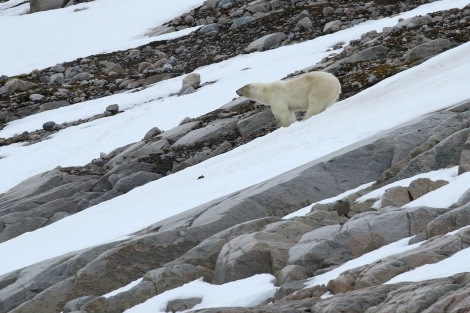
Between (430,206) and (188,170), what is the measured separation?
879 centimetres

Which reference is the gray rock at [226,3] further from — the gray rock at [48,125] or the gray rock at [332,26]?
the gray rock at [48,125]

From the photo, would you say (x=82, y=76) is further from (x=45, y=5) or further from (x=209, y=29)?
(x=45, y=5)

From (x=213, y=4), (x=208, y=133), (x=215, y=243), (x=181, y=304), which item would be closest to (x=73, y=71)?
(x=213, y=4)

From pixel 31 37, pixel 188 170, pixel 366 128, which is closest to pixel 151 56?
pixel 31 37

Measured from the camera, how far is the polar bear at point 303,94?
18172 mm

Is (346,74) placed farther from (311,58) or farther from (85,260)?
(85,260)

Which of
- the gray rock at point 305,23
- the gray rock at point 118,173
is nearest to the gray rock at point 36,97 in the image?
the gray rock at point 305,23

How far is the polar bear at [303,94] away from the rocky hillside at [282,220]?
2.05m

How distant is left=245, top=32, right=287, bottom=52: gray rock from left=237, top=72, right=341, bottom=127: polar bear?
57.8 ft

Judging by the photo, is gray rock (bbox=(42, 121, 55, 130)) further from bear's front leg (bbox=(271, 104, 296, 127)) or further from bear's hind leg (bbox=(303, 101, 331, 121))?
bear's hind leg (bbox=(303, 101, 331, 121))

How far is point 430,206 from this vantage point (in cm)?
954

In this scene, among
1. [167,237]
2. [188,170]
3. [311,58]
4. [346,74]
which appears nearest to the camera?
[167,237]

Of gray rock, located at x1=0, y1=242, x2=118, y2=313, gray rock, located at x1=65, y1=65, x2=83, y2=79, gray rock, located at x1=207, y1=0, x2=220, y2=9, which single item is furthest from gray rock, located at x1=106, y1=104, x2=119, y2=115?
gray rock, located at x1=0, y1=242, x2=118, y2=313

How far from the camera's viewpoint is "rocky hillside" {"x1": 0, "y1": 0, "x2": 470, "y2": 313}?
7.70 meters
